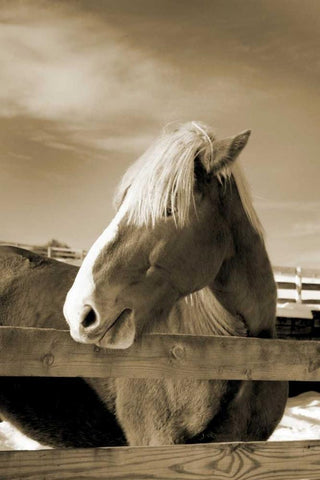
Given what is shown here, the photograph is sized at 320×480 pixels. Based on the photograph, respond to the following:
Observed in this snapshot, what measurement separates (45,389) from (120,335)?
146 centimetres

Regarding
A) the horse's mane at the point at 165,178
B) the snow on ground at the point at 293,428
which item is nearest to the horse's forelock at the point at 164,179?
the horse's mane at the point at 165,178

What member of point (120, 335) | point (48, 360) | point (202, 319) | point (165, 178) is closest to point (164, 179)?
point (165, 178)

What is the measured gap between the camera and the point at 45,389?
3334 millimetres

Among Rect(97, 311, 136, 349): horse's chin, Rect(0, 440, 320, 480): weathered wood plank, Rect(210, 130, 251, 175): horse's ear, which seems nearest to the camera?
Rect(0, 440, 320, 480): weathered wood plank

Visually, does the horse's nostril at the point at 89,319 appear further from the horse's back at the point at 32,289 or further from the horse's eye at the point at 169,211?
the horse's back at the point at 32,289

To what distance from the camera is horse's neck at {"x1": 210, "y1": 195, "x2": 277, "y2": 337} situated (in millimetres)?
2744

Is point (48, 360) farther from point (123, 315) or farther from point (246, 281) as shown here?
point (246, 281)

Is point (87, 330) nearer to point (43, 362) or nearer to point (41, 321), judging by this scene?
point (43, 362)

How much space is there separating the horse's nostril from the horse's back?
1379 mm

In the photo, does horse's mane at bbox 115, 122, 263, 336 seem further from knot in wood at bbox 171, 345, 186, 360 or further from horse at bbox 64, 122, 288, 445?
knot in wood at bbox 171, 345, 186, 360

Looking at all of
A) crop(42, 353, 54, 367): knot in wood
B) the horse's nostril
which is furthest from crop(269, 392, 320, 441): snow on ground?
crop(42, 353, 54, 367): knot in wood

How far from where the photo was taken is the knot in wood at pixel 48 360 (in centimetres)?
191

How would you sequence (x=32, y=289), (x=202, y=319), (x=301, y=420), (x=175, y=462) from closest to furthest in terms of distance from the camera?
1. (x=175, y=462)
2. (x=202, y=319)
3. (x=32, y=289)
4. (x=301, y=420)

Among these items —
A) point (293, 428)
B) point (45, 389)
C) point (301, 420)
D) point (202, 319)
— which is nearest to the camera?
point (202, 319)
